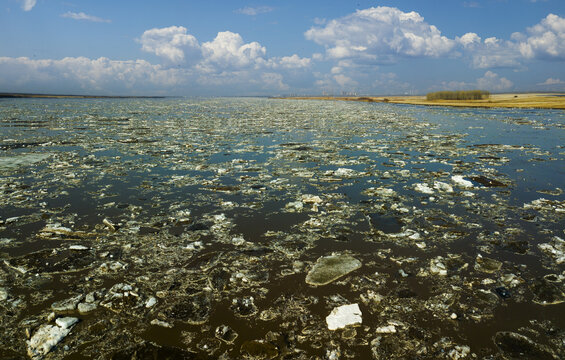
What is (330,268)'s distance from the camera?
391cm

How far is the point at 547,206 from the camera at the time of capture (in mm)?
5852

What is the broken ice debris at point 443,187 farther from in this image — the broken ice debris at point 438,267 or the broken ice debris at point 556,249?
the broken ice debris at point 438,267

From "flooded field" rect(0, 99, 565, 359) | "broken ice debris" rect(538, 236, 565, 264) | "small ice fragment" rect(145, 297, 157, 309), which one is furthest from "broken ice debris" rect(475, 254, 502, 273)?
"small ice fragment" rect(145, 297, 157, 309)

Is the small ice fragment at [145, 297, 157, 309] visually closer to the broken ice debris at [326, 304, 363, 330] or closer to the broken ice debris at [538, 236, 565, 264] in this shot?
the broken ice debris at [326, 304, 363, 330]

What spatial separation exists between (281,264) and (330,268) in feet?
2.07

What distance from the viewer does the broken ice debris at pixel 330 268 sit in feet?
12.1

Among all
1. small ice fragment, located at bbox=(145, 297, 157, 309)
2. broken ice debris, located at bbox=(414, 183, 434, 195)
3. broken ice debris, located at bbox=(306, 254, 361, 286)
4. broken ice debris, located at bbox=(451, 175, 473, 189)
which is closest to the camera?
small ice fragment, located at bbox=(145, 297, 157, 309)

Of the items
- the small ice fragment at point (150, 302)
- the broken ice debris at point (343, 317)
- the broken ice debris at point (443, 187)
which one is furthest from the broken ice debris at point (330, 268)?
the broken ice debris at point (443, 187)

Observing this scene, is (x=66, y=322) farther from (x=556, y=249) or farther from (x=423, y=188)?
(x=423, y=188)

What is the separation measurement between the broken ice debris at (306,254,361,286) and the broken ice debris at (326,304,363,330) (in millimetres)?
515

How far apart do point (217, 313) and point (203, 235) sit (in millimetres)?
1854

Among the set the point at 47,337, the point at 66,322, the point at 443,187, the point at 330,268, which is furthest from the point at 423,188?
the point at 47,337

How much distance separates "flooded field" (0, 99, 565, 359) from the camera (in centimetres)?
274

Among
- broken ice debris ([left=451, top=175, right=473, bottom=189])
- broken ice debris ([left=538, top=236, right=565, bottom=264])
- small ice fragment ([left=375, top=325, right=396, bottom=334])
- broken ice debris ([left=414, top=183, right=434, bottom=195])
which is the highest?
broken ice debris ([left=451, top=175, right=473, bottom=189])
